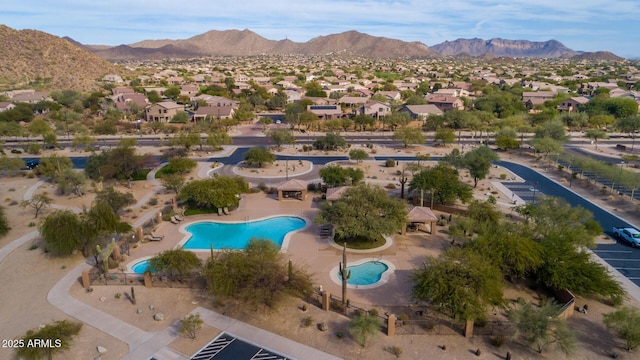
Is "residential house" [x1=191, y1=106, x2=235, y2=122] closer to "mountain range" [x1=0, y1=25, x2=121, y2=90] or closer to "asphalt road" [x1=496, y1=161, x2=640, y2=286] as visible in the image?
"asphalt road" [x1=496, y1=161, x2=640, y2=286]

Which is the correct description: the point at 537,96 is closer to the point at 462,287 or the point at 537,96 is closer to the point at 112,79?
the point at 462,287

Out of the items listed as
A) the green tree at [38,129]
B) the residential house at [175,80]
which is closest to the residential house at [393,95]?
the green tree at [38,129]

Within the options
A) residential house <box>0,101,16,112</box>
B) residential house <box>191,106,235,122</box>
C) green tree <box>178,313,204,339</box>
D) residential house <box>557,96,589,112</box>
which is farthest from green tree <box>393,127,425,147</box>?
residential house <box>0,101,16,112</box>

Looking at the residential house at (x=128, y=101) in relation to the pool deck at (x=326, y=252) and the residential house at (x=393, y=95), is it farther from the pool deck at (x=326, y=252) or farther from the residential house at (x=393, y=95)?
the pool deck at (x=326, y=252)

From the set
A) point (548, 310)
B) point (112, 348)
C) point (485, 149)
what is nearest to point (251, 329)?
point (112, 348)

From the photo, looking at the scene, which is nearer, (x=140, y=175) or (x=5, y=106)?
(x=140, y=175)

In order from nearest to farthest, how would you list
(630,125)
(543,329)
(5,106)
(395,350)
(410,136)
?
(543,329), (395,350), (410,136), (630,125), (5,106)

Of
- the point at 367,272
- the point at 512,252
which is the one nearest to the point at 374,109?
the point at 367,272
